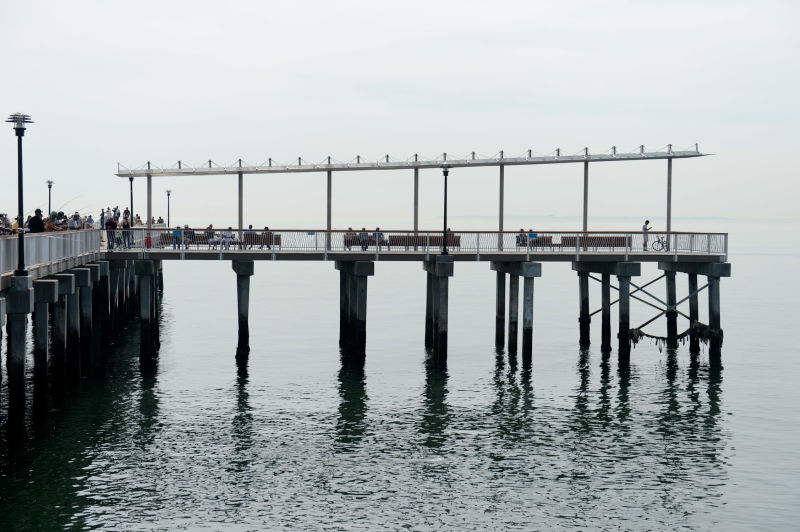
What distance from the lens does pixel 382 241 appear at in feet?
131

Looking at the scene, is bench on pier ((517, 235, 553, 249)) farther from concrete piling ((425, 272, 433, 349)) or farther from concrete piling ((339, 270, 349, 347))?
concrete piling ((339, 270, 349, 347))

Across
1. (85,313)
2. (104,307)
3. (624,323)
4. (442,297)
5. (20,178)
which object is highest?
(20,178)

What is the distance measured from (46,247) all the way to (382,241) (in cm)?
1436

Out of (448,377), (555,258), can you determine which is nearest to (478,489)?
(448,377)

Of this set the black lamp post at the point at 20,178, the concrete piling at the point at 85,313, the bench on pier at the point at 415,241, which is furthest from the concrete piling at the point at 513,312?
the black lamp post at the point at 20,178

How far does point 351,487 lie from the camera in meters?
22.8

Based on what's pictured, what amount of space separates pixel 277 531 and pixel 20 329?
29.7 ft

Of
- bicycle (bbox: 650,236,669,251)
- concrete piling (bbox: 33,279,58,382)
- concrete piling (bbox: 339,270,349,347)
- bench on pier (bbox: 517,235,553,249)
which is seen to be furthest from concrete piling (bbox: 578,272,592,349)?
concrete piling (bbox: 33,279,58,382)

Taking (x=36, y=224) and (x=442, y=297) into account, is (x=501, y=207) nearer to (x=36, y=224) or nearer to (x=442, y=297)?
(x=442, y=297)

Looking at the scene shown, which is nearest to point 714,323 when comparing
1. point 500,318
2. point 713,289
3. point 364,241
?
point 713,289

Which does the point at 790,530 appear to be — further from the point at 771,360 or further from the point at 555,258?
the point at 771,360

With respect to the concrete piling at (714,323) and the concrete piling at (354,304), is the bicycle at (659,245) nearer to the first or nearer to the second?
the concrete piling at (714,323)

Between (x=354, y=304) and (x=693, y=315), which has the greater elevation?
(x=354, y=304)

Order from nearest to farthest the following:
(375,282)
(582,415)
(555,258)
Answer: (582,415) → (555,258) → (375,282)
